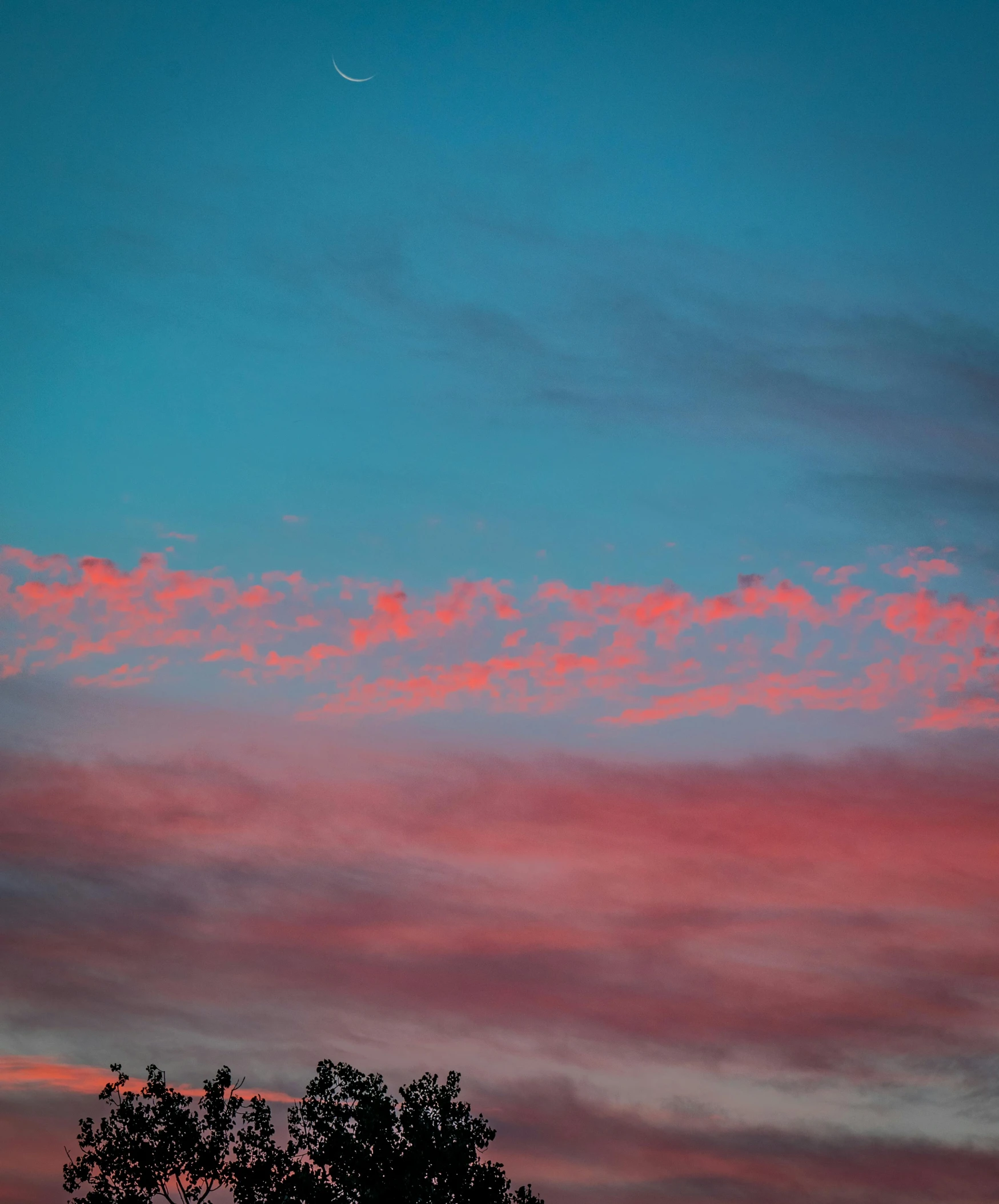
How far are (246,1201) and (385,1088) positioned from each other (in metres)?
7.64

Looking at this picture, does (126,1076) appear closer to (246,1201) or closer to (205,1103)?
(205,1103)

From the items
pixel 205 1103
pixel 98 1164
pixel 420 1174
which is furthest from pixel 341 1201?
pixel 98 1164

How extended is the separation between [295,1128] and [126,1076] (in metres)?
7.91

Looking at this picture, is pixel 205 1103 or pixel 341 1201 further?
pixel 205 1103

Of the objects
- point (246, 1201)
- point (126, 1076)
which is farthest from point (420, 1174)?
point (126, 1076)

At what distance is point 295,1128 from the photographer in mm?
54094

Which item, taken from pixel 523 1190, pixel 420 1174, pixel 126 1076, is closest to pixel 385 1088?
pixel 420 1174

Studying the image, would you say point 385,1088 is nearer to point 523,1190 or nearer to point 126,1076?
point 523,1190

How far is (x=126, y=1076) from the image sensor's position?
5519 centimetres

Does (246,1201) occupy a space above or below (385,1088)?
below

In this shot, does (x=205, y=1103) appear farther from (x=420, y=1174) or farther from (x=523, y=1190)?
(x=523, y=1190)

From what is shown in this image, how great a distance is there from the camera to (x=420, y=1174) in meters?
52.4

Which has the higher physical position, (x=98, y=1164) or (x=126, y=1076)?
(x=126, y=1076)

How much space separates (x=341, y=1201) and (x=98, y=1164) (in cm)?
1122
